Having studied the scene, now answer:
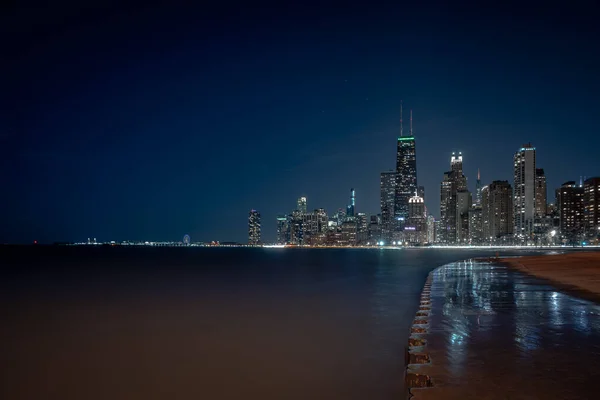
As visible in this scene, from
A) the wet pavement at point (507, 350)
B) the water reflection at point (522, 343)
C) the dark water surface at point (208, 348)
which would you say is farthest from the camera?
the dark water surface at point (208, 348)

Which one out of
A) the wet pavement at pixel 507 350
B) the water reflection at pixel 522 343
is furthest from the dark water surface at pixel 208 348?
the water reflection at pixel 522 343

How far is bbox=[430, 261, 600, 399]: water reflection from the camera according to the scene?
8352mm

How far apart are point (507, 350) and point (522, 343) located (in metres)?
0.95

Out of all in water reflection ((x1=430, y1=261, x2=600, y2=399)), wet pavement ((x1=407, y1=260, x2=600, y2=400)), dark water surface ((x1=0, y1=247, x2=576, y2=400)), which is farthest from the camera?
dark water surface ((x1=0, y1=247, x2=576, y2=400))

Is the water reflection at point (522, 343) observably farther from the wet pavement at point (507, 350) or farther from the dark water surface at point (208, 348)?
the dark water surface at point (208, 348)

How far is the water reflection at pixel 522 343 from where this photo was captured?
8352 millimetres

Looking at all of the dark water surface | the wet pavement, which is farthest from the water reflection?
the dark water surface

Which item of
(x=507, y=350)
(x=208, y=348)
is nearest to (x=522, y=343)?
(x=507, y=350)

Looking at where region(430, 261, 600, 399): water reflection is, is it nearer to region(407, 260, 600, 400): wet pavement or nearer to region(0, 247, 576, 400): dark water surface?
region(407, 260, 600, 400): wet pavement

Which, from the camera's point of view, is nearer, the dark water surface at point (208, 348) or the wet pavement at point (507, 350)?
the wet pavement at point (507, 350)

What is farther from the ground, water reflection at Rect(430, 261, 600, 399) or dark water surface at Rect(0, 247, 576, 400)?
water reflection at Rect(430, 261, 600, 399)

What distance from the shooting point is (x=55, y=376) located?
49.8ft

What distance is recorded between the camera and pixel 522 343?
11.4m

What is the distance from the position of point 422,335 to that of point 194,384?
22.4 feet
